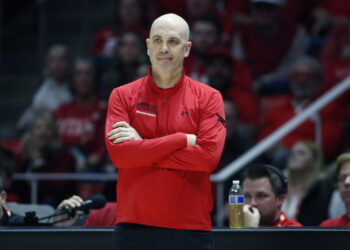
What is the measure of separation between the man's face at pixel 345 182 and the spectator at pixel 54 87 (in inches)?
173

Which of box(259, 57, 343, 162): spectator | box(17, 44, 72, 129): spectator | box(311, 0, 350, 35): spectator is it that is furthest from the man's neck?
box(17, 44, 72, 129): spectator

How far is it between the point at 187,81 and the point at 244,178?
1459mm

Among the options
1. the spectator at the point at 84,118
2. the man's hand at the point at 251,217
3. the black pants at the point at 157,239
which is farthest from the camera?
the spectator at the point at 84,118

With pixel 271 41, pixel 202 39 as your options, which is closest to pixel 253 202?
pixel 202 39

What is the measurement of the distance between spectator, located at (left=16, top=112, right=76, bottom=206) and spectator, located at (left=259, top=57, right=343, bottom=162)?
6.37ft

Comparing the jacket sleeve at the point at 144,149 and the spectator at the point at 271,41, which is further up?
the spectator at the point at 271,41

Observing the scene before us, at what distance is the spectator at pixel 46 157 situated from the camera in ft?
22.7

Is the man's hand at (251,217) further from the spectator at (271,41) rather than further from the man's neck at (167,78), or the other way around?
the spectator at (271,41)

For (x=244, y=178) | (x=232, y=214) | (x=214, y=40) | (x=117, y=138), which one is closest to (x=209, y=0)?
(x=214, y=40)

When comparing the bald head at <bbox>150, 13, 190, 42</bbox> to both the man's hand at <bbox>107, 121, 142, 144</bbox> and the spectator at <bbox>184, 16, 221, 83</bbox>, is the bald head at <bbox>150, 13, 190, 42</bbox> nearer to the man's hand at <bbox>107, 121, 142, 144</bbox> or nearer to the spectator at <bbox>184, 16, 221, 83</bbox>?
the man's hand at <bbox>107, 121, 142, 144</bbox>

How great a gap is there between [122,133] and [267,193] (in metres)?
1.56

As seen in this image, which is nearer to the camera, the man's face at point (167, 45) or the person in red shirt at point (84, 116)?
the man's face at point (167, 45)

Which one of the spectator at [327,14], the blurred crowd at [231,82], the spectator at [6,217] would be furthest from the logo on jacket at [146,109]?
the spectator at [327,14]

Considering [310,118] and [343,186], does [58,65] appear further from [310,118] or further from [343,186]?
[343,186]
